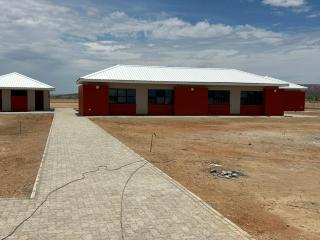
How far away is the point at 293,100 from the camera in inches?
2106

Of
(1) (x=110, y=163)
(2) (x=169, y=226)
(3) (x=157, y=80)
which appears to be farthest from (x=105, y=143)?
(3) (x=157, y=80)

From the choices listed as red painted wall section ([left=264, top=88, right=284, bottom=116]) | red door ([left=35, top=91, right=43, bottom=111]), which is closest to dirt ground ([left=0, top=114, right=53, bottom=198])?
red door ([left=35, top=91, right=43, bottom=111])

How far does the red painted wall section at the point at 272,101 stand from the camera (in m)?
41.9

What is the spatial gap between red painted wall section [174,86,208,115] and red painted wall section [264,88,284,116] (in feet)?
19.9

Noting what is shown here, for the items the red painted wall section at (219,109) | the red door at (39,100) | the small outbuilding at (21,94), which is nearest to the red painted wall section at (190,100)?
the red painted wall section at (219,109)

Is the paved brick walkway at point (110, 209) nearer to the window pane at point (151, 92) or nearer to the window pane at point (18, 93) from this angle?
the window pane at point (151, 92)

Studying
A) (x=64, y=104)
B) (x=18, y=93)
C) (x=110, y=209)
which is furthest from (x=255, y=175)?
(x=64, y=104)

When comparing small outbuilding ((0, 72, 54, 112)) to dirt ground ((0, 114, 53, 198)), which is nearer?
dirt ground ((0, 114, 53, 198))

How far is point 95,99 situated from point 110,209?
29.9 m

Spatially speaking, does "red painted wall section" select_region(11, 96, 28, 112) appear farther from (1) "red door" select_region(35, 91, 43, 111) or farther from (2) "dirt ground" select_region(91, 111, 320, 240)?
(2) "dirt ground" select_region(91, 111, 320, 240)

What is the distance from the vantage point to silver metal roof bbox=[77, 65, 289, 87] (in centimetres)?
3778

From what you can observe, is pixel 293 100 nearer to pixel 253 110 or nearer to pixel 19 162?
pixel 253 110

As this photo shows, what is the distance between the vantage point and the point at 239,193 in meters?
9.81

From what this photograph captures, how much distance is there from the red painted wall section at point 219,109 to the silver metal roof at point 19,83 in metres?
16.8
